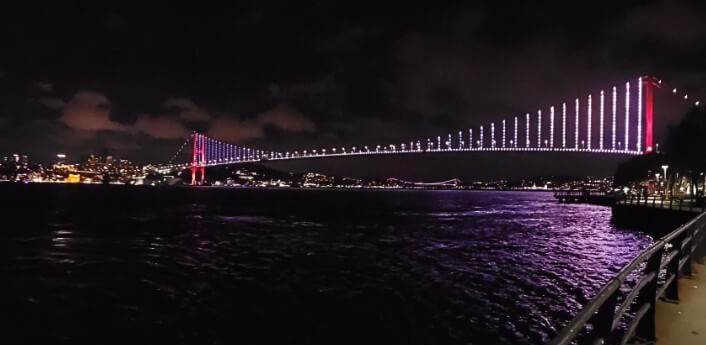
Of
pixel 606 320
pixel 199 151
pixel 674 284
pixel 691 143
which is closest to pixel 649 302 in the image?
pixel 606 320

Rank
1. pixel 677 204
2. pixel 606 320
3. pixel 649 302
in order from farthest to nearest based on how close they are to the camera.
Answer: pixel 677 204, pixel 649 302, pixel 606 320

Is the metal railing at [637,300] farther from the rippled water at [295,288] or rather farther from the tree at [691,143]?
the tree at [691,143]

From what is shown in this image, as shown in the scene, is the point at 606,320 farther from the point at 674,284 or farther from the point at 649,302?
the point at 674,284

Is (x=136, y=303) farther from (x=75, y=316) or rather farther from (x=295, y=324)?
(x=295, y=324)

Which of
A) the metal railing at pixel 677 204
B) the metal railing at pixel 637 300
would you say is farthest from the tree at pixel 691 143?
the metal railing at pixel 637 300

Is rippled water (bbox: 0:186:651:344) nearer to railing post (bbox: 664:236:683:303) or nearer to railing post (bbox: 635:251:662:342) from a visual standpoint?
railing post (bbox: 664:236:683:303)

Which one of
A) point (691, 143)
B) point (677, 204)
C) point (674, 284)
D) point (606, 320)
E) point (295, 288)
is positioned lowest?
point (295, 288)

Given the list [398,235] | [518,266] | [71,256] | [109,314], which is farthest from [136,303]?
[398,235]

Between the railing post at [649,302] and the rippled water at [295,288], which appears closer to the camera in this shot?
the railing post at [649,302]
